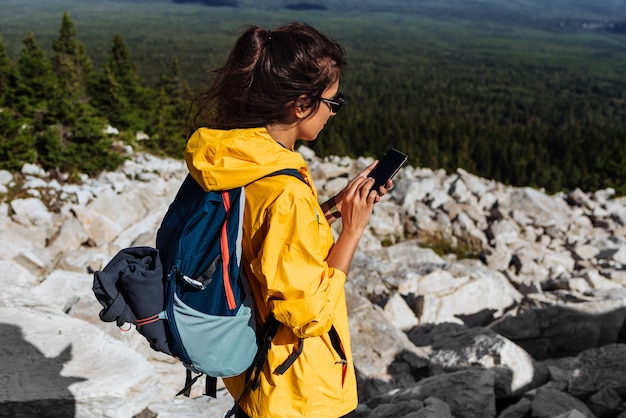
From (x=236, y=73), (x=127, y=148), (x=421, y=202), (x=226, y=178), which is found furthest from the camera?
(x=127, y=148)

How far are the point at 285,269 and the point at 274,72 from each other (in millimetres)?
719

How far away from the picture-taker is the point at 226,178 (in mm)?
1994

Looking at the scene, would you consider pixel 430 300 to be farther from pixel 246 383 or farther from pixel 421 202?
pixel 421 202

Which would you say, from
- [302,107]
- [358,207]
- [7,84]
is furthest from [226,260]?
[7,84]

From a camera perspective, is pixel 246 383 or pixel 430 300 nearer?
pixel 246 383

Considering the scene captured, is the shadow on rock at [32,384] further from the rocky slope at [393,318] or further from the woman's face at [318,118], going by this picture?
the woman's face at [318,118]

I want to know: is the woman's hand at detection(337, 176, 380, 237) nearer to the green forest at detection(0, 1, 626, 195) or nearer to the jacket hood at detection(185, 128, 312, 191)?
the jacket hood at detection(185, 128, 312, 191)

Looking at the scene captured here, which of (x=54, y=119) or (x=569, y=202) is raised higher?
(x=54, y=119)

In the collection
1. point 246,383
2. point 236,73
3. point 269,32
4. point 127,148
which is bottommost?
point 127,148

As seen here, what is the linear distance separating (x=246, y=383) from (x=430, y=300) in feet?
15.9

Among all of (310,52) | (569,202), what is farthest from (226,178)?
(569,202)

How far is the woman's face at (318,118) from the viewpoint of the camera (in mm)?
2219

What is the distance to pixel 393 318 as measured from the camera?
253 inches

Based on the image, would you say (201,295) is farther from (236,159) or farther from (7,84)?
(7,84)
